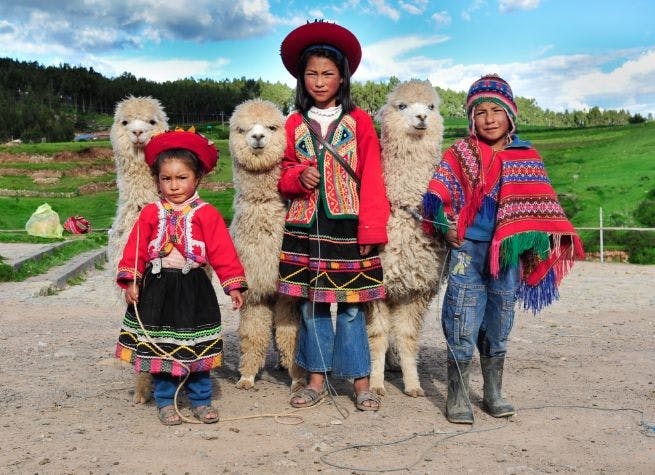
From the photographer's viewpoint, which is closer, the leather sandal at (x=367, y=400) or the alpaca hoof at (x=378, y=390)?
the leather sandal at (x=367, y=400)

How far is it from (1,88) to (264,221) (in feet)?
130

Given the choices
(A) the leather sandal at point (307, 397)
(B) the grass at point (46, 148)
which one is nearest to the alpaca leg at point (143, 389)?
(A) the leather sandal at point (307, 397)

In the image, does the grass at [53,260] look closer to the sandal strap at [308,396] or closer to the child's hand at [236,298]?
the sandal strap at [308,396]

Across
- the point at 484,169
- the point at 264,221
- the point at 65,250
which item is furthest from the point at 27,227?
the point at 484,169

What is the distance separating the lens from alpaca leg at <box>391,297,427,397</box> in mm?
4125

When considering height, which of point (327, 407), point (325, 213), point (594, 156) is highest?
point (594, 156)

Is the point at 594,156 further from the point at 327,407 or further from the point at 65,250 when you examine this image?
the point at 327,407

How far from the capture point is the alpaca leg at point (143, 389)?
393cm

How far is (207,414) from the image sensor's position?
3482mm

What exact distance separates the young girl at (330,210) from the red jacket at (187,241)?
0.49 metres

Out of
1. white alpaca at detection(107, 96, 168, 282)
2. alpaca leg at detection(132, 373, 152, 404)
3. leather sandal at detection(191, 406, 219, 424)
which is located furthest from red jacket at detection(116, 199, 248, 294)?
alpaca leg at detection(132, 373, 152, 404)

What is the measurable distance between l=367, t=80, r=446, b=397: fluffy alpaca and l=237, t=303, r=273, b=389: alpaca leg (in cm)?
68

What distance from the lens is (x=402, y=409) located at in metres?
3.75

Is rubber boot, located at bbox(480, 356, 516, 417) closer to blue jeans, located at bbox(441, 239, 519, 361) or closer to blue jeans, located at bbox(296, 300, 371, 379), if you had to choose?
blue jeans, located at bbox(441, 239, 519, 361)
